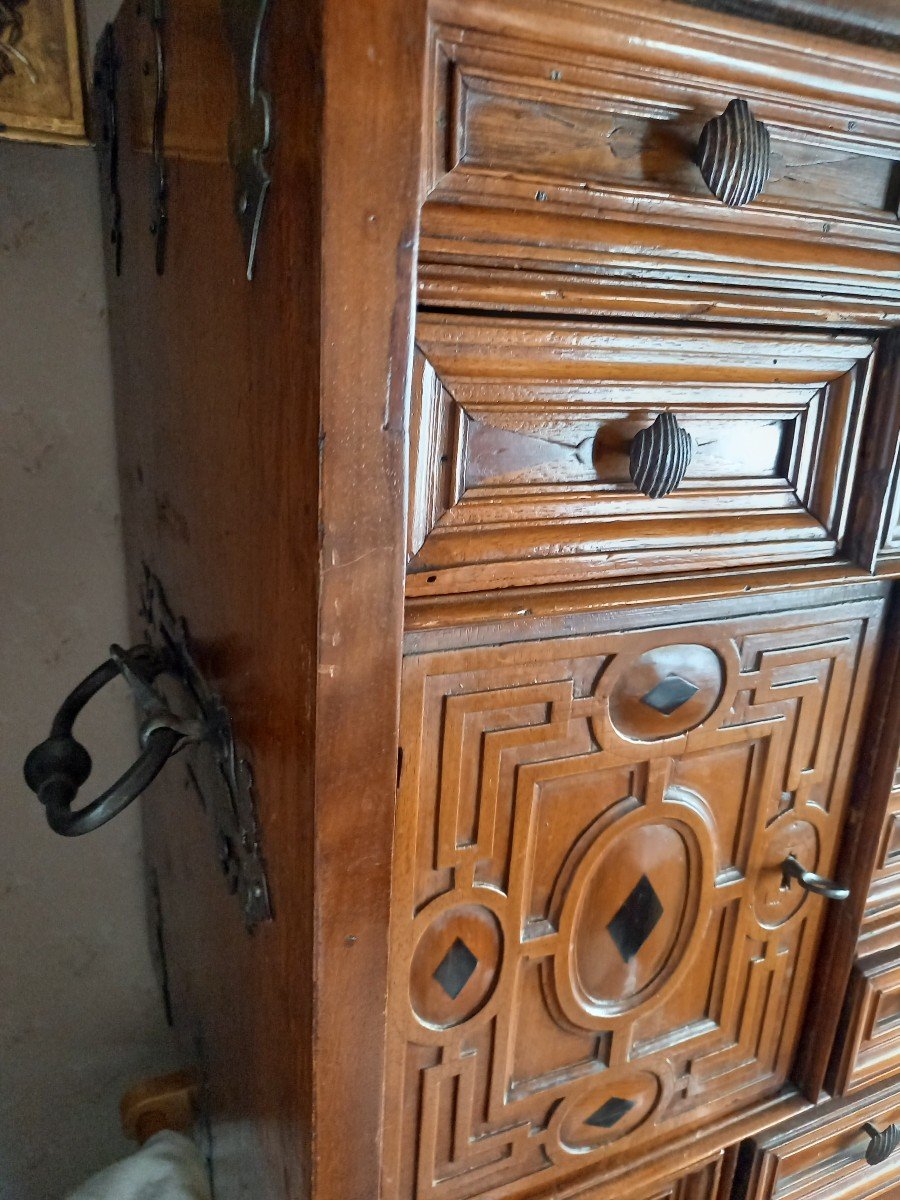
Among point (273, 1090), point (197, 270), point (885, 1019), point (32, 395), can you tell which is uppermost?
point (197, 270)

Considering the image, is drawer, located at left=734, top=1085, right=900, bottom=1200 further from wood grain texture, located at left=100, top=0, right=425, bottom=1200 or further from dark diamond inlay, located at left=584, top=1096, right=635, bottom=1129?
wood grain texture, located at left=100, top=0, right=425, bottom=1200

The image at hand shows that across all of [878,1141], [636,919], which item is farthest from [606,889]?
[878,1141]

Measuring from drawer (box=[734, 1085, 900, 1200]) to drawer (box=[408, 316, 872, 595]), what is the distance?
49 centimetres

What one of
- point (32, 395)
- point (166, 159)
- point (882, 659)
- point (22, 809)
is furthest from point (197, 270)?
point (22, 809)

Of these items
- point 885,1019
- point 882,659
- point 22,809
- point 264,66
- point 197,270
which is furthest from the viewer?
point 22,809

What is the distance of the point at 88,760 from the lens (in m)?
0.61

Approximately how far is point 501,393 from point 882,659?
38cm

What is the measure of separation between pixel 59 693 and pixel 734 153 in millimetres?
763

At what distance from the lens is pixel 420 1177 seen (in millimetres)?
539

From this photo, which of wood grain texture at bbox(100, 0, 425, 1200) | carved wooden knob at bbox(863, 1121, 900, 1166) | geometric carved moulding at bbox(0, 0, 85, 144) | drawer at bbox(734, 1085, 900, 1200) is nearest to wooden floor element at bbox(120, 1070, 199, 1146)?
wood grain texture at bbox(100, 0, 425, 1200)

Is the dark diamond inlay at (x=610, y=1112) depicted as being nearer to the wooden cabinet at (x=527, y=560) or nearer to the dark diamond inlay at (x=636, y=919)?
the wooden cabinet at (x=527, y=560)

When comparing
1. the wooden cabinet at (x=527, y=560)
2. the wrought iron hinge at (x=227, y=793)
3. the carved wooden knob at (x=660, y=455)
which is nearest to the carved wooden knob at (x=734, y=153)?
the wooden cabinet at (x=527, y=560)

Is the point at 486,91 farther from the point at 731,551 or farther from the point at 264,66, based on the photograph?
the point at 731,551

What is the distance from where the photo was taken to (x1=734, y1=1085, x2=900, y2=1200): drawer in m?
0.68
